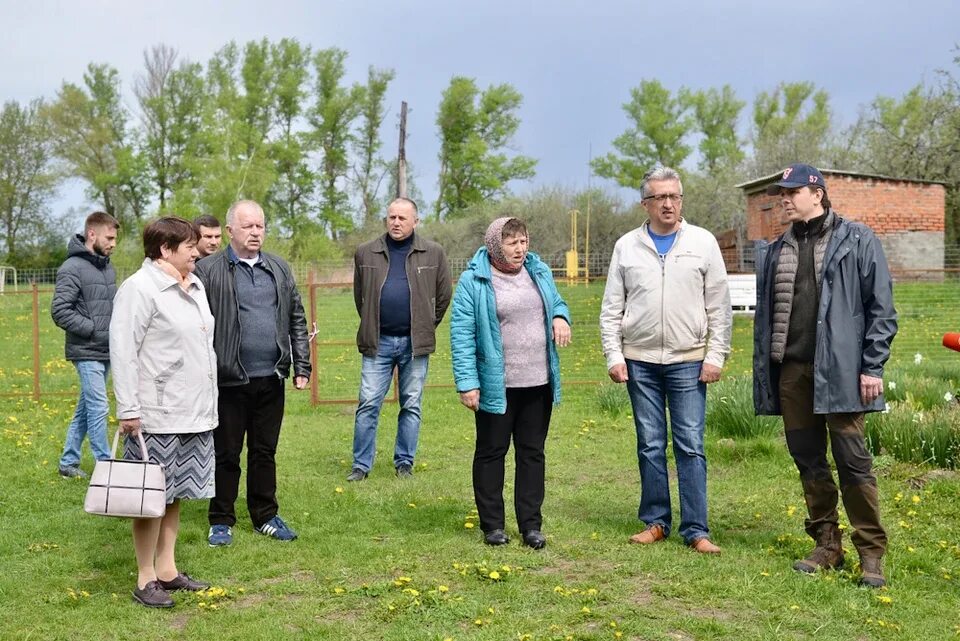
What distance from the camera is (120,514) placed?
171 inches

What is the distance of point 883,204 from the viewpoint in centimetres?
2684

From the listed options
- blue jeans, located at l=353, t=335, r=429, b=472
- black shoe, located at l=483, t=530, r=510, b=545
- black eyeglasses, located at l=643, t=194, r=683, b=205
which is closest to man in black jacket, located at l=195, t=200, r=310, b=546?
black shoe, located at l=483, t=530, r=510, b=545

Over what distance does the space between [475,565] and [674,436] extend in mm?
1393

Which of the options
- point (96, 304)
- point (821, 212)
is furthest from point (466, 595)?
point (96, 304)

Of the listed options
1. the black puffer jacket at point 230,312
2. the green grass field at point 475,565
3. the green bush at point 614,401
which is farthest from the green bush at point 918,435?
the black puffer jacket at point 230,312

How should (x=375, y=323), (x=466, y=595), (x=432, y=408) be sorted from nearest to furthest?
1. (x=466, y=595)
2. (x=375, y=323)
3. (x=432, y=408)

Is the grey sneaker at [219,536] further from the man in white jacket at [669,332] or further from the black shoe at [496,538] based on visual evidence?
the man in white jacket at [669,332]

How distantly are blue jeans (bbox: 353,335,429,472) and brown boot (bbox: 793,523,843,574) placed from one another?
11.0 ft

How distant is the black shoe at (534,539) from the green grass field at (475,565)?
9cm

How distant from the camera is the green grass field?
432 centimetres

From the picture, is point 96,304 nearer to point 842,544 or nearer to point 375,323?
point 375,323

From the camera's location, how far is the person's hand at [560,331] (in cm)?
555

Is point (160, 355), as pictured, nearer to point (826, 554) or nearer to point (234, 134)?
point (826, 554)

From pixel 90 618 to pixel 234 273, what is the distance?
2075 mm
